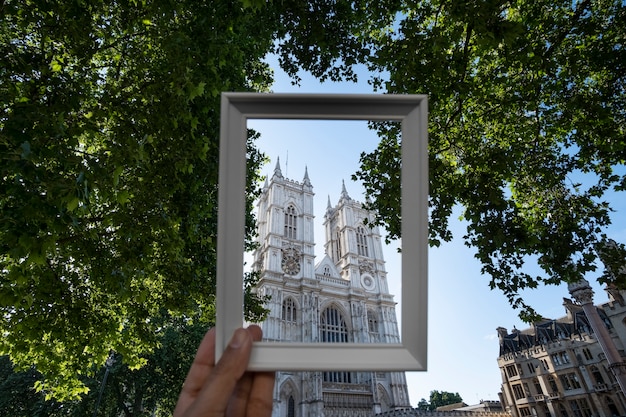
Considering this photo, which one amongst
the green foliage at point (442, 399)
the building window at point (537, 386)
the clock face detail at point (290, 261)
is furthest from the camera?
the green foliage at point (442, 399)

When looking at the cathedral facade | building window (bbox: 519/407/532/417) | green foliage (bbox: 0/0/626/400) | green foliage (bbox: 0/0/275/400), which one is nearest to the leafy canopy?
green foliage (bbox: 0/0/626/400)

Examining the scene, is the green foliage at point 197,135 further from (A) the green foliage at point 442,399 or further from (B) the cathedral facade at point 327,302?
(A) the green foliage at point 442,399

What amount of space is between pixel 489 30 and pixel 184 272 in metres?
8.77

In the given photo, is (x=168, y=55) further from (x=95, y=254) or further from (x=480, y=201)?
(x=480, y=201)

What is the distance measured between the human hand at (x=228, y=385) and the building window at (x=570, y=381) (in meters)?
48.0

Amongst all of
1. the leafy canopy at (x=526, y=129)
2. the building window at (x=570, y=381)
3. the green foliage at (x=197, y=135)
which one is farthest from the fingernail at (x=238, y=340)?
the building window at (x=570, y=381)

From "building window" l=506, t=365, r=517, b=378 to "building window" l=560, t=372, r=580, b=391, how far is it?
20.9 feet

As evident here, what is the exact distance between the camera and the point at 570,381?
3691 centimetres

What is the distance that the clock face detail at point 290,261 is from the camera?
45.6m

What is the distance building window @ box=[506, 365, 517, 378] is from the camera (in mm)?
43822

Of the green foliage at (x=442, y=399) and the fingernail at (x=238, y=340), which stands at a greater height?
the green foliage at (x=442, y=399)

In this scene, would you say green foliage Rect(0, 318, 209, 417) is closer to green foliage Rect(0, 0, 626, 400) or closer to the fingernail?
green foliage Rect(0, 0, 626, 400)

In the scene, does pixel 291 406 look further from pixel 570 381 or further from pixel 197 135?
pixel 197 135

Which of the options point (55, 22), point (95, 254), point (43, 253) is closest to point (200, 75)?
point (55, 22)
